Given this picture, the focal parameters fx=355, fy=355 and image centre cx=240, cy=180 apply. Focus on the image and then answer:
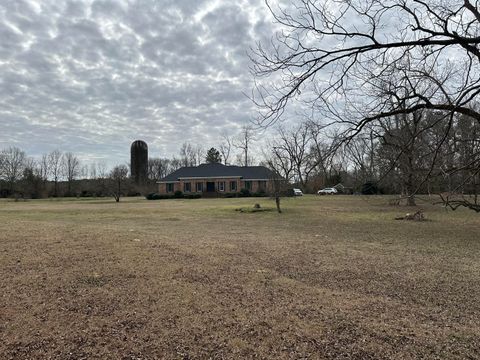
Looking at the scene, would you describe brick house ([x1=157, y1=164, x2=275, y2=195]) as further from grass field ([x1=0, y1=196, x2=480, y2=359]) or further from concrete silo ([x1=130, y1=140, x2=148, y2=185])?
grass field ([x1=0, y1=196, x2=480, y2=359])

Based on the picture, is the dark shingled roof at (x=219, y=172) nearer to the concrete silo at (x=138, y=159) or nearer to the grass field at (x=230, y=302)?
the concrete silo at (x=138, y=159)

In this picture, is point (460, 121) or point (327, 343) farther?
point (460, 121)

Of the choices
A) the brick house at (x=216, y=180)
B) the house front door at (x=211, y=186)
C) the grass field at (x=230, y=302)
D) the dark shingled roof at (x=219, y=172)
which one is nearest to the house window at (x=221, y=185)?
the brick house at (x=216, y=180)

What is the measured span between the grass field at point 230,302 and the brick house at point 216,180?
144 ft

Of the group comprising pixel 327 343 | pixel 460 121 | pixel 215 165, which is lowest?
pixel 327 343

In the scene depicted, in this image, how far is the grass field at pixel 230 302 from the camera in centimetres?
336

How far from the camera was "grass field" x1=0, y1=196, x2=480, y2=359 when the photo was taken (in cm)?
336

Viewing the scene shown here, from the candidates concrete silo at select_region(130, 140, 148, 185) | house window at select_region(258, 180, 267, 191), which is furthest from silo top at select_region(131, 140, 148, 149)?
house window at select_region(258, 180, 267, 191)

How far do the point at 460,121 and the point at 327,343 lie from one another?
455 centimetres

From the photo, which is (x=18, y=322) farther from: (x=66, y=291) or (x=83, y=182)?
(x=83, y=182)

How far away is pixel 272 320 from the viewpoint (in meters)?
3.98

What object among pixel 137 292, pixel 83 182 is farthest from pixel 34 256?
pixel 83 182

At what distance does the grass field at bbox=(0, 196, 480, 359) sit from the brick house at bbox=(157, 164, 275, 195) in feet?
144

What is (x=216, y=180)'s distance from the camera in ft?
174
